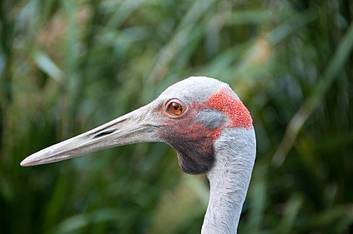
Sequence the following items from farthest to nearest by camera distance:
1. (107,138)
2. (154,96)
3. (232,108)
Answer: (154,96), (107,138), (232,108)

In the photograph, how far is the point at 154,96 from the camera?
533 cm

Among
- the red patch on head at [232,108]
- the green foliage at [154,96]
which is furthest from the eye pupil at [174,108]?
the green foliage at [154,96]

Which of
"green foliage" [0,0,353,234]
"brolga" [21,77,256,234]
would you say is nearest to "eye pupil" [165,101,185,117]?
"brolga" [21,77,256,234]

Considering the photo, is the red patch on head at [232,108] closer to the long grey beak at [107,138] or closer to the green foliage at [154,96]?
the long grey beak at [107,138]

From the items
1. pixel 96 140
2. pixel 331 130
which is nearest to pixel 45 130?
pixel 331 130

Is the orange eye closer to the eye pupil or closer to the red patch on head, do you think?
the eye pupil

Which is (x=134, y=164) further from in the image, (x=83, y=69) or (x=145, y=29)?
(x=145, y=29)

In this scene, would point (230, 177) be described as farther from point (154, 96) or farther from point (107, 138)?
point (154, 96)

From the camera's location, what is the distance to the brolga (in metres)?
2.94

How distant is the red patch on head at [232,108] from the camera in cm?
294

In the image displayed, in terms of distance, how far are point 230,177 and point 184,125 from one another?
22 cm

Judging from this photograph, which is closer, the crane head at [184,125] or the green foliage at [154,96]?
the crane head at [184,125]

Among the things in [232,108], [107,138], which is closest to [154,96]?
[107,138]

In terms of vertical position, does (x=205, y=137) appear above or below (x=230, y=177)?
above
